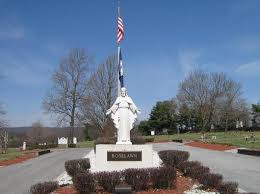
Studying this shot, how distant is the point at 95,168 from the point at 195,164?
3.54 metres

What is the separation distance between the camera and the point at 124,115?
56.7 feet

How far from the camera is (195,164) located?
15.5 m

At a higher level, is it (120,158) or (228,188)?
(120,158)

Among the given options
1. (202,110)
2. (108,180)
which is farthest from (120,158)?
(202,110)

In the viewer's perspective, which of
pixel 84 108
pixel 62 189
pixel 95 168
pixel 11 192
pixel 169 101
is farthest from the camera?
pixel 169 101

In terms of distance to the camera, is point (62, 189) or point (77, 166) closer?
point (62, 189)

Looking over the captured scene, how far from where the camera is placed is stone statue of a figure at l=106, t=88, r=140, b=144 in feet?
56.2

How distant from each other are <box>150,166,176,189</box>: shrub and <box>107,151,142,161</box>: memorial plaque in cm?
338

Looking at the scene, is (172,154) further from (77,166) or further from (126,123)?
(77,166)

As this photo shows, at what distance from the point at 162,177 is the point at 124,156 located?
3658 millimetres

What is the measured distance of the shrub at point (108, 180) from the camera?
1188cm

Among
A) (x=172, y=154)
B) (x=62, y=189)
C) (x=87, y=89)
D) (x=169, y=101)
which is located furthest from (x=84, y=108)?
(x=62, y=189)

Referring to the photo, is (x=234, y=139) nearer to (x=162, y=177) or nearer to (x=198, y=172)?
(x=198, y=172)

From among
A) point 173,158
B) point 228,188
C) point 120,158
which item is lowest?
point 228,188
